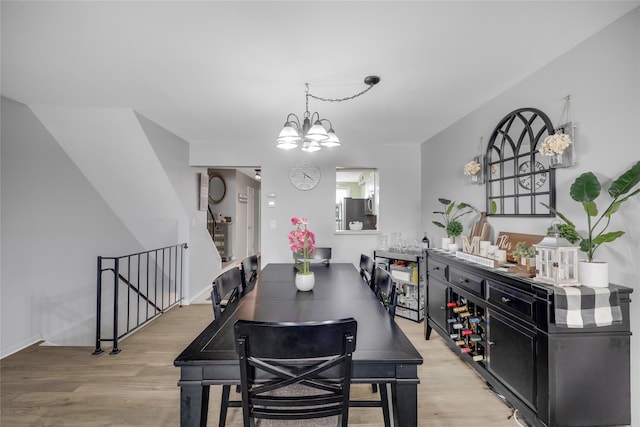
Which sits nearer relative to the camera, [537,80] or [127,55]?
[127,55]

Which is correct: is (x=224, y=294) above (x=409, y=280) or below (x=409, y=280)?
above

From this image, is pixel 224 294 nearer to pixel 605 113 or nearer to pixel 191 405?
pixel 191 405

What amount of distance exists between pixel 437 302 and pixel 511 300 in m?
1.03

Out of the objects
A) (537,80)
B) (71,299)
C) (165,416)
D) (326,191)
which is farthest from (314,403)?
(71,299)

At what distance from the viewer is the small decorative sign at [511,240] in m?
2.08

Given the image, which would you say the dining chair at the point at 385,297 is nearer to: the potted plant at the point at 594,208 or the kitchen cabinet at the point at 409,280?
the potted plant at the point at 594,208

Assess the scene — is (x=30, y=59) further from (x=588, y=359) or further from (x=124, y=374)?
(x=588, y=359)

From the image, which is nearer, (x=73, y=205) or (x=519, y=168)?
(x=519, y=168)

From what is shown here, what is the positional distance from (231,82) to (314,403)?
2.28 meters

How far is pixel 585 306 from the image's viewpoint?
55.1 inches

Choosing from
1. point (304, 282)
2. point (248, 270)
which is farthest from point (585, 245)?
point (248, 270)

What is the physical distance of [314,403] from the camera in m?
1.07

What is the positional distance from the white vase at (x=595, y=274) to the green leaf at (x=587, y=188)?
0.34 meters

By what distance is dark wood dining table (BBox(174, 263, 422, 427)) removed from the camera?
1075 millimetres
